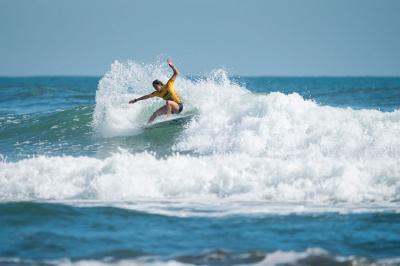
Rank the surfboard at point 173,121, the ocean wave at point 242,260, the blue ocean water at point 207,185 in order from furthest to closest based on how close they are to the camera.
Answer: the surfboard at point 173,121 → the blue ocean water at point 207,185 → the ocean wave at point 242,260

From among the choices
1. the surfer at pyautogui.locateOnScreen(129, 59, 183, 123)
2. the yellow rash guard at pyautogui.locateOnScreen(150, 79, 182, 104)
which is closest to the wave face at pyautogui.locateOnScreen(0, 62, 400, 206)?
the surfer at pyautogui.locateOnScreen(129, 59, 183, 123)

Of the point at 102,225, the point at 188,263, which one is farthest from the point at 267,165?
the point at 188,263

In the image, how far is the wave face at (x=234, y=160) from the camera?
11.6 metres

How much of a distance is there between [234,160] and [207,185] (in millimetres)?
1260

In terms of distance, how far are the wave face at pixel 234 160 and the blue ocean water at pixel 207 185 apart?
0.03m

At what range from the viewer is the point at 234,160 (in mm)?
12961

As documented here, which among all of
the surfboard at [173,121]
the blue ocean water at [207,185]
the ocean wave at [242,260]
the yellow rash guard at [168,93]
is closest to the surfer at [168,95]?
the yellow rash guard at [168,93]

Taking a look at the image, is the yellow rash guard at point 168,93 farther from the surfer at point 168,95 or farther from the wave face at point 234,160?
the wave face at point 234,160

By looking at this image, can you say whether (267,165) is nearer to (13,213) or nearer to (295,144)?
(295,144)

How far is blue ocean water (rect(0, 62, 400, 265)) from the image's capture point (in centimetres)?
852

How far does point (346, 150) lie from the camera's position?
14.5m

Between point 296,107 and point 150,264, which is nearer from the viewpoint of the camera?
point 150,264

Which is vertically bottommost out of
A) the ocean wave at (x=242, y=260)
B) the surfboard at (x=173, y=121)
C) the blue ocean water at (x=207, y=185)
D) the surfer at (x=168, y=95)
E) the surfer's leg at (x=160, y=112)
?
the ocean wave at (x=242, y=260)

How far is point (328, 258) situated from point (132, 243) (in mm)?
2377
